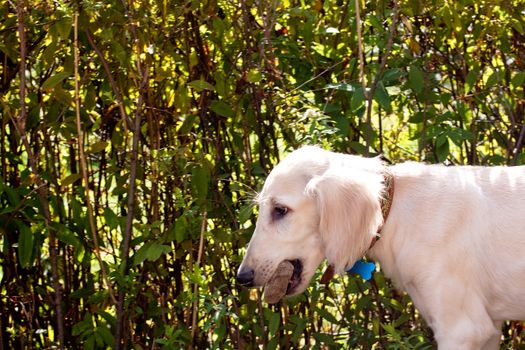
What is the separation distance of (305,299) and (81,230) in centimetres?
108

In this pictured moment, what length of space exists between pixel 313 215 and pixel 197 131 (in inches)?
45.1

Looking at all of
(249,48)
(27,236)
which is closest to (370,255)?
(249,48)

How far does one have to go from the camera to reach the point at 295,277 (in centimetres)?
411

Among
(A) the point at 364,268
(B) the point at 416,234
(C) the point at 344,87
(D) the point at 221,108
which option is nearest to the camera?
(B) the point at 416,234

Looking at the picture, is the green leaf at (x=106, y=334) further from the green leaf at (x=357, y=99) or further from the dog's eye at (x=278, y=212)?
the green leaf at (x=357, y=99)

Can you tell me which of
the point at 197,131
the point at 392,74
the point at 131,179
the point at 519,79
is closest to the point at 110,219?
the point at 131,179

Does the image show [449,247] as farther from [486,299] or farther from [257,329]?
[257,329]

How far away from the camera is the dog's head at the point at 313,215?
12.8 feet

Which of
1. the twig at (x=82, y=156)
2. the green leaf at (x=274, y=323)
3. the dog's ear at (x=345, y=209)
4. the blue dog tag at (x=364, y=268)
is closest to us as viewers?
the dog's ear at (x=345, y=209)

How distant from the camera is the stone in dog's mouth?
13.4 feet

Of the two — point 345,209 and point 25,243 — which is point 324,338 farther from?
point 25,243

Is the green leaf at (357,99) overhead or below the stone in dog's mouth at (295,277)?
overhead

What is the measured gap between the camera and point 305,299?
4.88 m

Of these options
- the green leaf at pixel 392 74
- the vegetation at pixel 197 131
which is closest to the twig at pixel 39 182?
the vegetation at pixel 197 131
